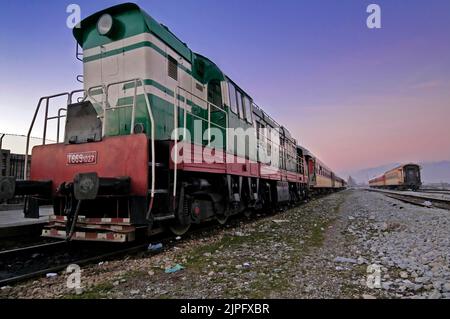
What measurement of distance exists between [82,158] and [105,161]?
→ 1.72 feet

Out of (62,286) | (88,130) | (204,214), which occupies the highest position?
(88,130)

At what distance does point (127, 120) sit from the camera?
19.7ft

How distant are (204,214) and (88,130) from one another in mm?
2794

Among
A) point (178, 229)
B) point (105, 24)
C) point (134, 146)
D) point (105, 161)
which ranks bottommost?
point (178, 229)

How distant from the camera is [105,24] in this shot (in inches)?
244

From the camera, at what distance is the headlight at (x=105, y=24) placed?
6141 millimetres

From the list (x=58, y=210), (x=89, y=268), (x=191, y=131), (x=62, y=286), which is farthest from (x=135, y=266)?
(x=191, y=131)

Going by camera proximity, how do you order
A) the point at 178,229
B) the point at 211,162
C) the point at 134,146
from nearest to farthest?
the point at 134,146
the point at 178,229
the point at 211,162

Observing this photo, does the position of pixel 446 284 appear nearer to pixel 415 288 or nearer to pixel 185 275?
pixel 415 288

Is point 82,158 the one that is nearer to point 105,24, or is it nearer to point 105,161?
point 105,161

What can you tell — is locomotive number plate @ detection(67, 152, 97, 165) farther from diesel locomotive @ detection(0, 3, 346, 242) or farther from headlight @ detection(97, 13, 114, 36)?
headlight @ detection(97, 13, 114, 36)

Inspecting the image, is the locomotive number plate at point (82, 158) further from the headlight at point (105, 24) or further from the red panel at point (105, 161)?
the headlight at point (105, 24)

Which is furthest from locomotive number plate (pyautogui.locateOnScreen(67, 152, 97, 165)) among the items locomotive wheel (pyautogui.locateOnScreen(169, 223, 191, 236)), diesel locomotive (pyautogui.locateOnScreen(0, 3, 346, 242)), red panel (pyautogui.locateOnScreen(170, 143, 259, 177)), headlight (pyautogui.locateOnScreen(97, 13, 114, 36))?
headlight (pyautogui.locateOnScreen(97, 13, 114, 36))

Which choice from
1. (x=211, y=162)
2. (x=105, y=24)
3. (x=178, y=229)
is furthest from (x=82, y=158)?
(x=105, y=24)
